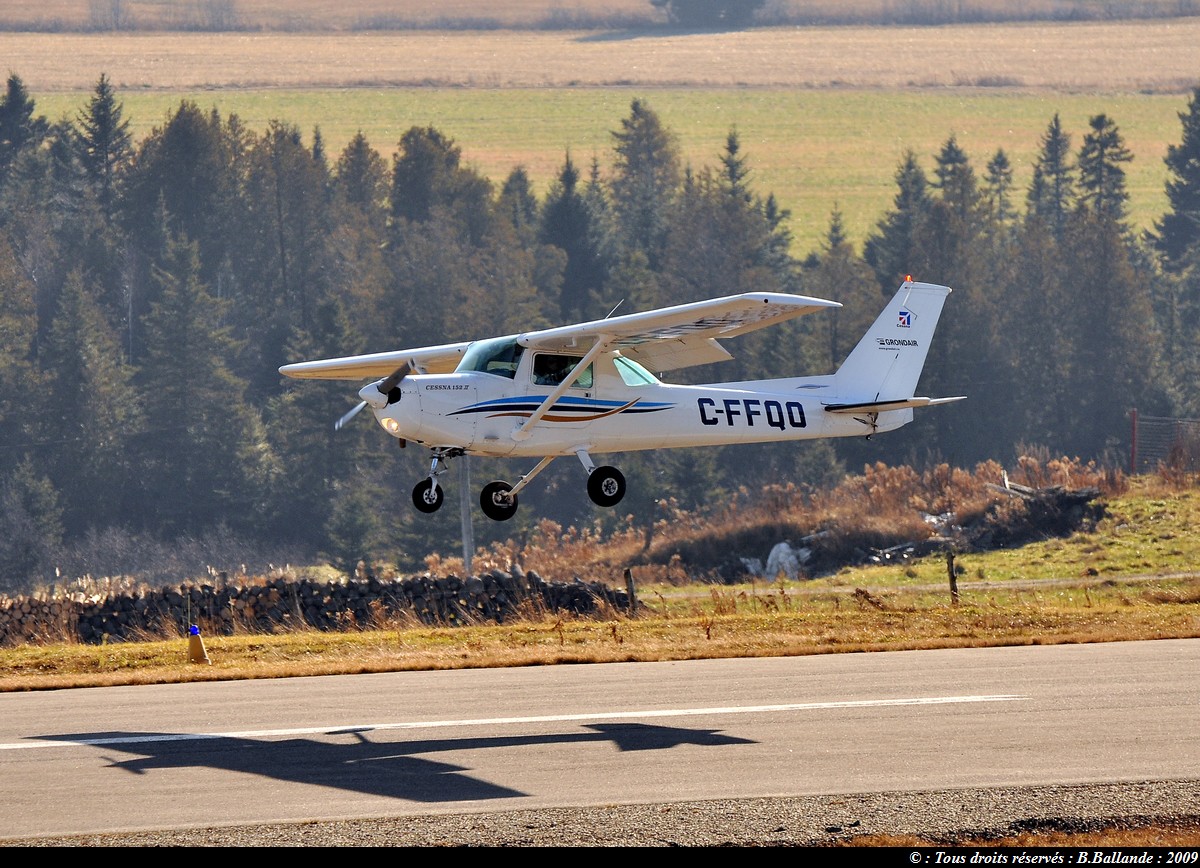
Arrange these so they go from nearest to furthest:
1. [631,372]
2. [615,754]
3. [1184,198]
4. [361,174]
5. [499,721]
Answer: [615,754] → [499,721] → [631,372] → [1184,198] → [361,174]

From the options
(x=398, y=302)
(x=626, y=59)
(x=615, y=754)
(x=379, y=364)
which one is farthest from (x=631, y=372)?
(x=626, y=59)

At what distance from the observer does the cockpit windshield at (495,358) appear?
22.0 meters

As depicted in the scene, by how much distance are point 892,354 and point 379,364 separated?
756cm

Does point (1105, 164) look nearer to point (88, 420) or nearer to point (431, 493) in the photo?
point (88, 420)

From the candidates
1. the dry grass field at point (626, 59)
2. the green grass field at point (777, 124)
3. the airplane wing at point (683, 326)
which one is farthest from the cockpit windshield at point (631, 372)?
the dry grass field at point (626, 59)

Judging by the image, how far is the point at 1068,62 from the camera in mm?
129250

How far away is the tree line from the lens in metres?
82.5

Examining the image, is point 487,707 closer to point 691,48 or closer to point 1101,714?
point 1101,714

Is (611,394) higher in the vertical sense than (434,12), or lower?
lower

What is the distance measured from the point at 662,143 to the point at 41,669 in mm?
101368

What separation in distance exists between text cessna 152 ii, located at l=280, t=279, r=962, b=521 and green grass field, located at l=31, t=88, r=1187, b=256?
272 ft

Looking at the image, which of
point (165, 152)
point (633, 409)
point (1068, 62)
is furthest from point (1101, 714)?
point (1068, 62)

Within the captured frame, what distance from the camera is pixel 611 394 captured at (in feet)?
74.8
